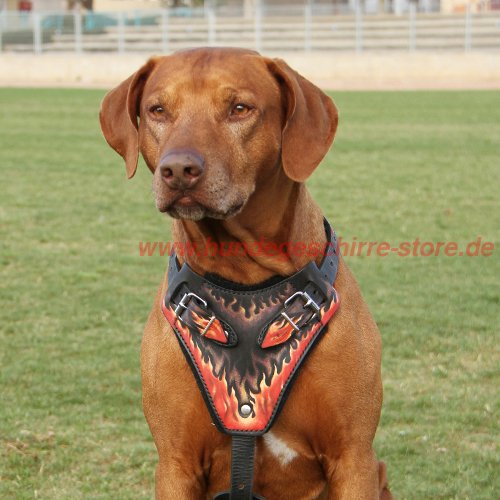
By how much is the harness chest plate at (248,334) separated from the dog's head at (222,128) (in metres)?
0.36

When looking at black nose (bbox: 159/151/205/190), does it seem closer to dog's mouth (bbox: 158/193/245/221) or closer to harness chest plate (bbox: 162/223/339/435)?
dog's mouth (bbox: 158/193/245/221)

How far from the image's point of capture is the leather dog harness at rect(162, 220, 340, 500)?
351 centimetres

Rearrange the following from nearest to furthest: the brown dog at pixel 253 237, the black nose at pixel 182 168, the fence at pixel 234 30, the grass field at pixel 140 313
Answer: the black nose at pixel 182 168 < the brown dog at pixel 253 237 < the grass field at pixel 140 313 < the fence at pixel 234 30

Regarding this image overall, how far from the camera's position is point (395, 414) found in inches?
213

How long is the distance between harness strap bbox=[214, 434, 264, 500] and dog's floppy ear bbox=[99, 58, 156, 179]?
1.01m

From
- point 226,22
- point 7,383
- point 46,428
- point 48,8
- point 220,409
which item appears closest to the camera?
point 220,409

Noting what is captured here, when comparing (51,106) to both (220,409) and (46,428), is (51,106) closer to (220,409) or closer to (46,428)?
(46,428)

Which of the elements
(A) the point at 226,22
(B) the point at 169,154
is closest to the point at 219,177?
(B) the point at 169,154

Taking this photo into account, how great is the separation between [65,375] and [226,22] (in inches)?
1340

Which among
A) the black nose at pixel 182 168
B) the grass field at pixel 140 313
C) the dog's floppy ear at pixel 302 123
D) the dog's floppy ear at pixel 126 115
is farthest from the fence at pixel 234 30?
the black nose at pixel 182 168

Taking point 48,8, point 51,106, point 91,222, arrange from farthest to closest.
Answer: point 48,8 < point 51,106 < point 91,222

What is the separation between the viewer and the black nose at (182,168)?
3.22m

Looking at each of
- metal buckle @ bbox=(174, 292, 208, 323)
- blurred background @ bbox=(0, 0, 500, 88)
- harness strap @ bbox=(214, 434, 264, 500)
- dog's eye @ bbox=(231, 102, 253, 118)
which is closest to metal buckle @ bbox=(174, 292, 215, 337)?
metal buckle @ bbox=(174, 292, 208, 323)

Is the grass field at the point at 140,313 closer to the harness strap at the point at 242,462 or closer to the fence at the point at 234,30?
the harness strap at the point at 242,462
